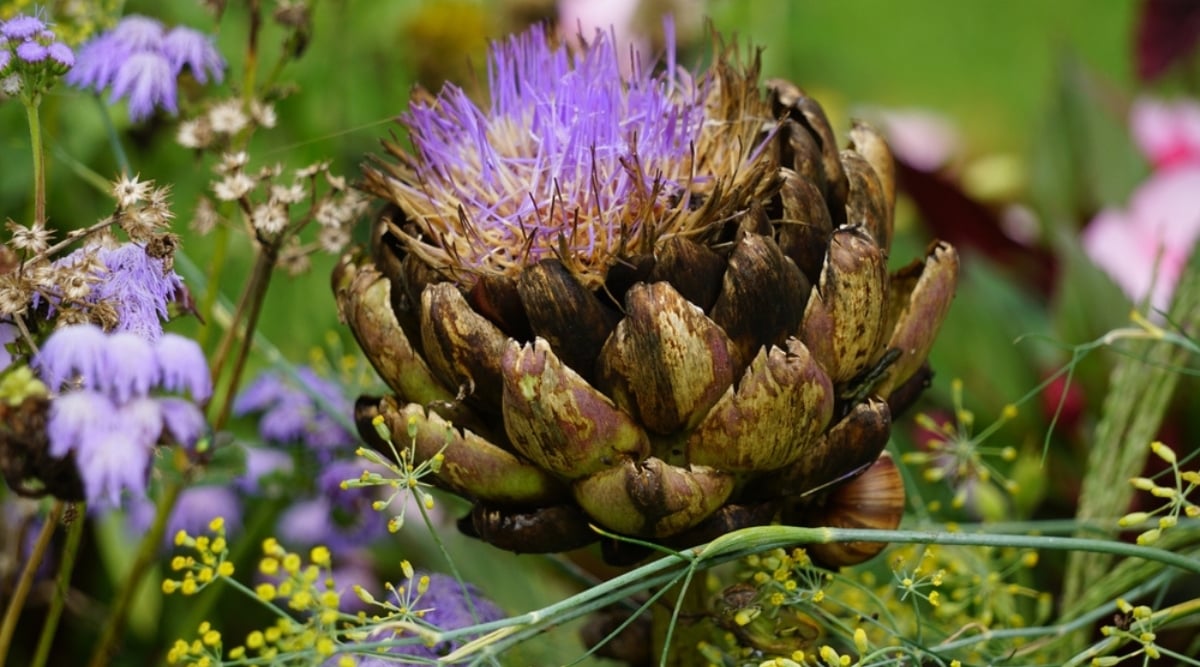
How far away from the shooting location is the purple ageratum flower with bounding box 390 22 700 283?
461 millimetres

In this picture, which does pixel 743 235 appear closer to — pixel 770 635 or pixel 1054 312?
pixel 770 635

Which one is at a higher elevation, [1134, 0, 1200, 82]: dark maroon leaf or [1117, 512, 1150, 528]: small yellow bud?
[1134, 0, 1200, 82]: dark maroon leaf

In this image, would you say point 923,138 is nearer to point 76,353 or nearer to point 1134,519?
point 1134,519

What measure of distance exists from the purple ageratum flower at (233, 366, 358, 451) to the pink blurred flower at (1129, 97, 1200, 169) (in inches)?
25.3

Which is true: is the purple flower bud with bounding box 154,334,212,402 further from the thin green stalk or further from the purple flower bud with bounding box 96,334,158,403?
the thin green stalk

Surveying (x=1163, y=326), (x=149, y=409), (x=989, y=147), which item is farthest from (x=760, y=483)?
(x=989, y=147)

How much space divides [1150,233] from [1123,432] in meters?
0.28

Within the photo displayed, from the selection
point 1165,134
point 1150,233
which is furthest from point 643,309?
point 1165,134

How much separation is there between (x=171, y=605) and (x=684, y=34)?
697mm

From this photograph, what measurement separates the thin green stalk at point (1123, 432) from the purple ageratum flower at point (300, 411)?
1.22 feet

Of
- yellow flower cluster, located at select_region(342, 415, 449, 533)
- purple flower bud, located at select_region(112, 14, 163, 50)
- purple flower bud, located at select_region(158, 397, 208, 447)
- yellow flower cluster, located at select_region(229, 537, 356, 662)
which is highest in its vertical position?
purple flower bud, located at select_region(112, 14, 163, 50)

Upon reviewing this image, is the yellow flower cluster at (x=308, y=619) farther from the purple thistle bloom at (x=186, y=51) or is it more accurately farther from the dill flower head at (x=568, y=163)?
→ the purple thistle bloom at (x=186, y=51)

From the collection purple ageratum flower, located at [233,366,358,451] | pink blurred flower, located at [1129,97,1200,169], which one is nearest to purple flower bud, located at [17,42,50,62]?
purple ageratum flower, located at [233,366,358,451]

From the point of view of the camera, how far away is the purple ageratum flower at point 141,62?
549 mm
